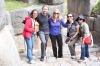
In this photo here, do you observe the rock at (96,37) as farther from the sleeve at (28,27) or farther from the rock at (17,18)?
the sleeve at (28,27)

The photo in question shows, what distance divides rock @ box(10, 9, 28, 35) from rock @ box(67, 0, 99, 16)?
10.4 feet

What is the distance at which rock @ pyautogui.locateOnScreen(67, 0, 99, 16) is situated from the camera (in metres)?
8.46

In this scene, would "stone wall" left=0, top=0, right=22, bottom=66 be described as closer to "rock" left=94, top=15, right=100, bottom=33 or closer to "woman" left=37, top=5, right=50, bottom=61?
"woman" left=37, top=5, right=50, bottom=61

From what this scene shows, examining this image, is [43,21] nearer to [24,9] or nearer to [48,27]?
[48,27]

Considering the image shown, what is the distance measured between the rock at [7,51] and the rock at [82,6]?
683 cm

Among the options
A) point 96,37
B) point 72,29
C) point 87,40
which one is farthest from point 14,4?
point 96,37

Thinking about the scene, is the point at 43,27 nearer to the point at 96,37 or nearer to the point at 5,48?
the point at 5,48

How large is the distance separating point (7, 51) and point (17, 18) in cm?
440

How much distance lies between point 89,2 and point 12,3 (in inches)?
129

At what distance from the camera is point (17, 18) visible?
618cm

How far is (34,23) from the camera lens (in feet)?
16.0

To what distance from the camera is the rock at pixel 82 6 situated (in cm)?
846

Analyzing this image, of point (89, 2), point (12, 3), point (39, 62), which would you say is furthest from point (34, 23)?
point (89, 2)

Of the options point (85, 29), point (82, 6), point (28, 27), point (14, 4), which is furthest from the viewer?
point (82, 6)
